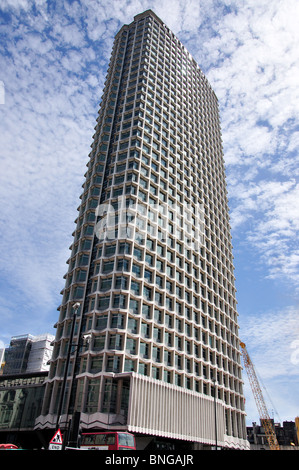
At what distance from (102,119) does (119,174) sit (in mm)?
18164

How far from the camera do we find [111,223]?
52.8 m

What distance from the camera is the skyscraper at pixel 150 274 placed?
1704 inches

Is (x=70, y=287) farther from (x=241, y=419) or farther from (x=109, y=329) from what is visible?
(x=241, y=419)

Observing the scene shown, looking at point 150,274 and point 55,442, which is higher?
point 150,274

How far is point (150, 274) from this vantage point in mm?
52188

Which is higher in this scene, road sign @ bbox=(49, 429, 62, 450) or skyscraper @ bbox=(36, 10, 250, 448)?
skyscraper @ bbox=(36, 10, 250, 448)

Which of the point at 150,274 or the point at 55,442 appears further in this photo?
the point at 150,274

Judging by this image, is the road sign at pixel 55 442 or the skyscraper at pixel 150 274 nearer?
the road sign at pixel 55 442

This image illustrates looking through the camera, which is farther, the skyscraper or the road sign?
the skyscraper

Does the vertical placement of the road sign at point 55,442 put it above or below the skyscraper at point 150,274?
below

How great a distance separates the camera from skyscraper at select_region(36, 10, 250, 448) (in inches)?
1704
